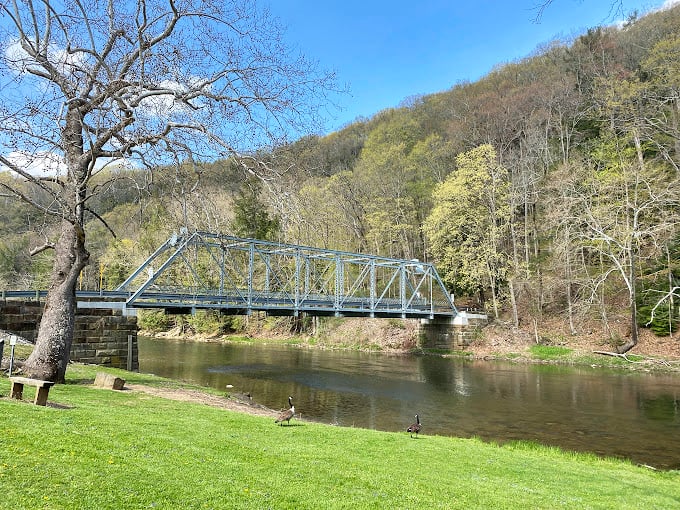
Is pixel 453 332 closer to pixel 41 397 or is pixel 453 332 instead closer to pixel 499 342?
pixel 499 342

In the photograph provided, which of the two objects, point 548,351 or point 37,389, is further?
point 548,351

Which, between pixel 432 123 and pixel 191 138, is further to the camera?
pixel 432 123

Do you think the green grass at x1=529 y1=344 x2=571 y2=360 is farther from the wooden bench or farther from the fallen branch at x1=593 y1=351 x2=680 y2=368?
the wooden bench

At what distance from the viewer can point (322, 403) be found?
17734mm

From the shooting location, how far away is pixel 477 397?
757 inches

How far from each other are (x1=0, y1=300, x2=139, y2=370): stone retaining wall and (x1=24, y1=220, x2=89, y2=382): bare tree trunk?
23.8 ft

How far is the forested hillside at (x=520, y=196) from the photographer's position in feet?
39.9

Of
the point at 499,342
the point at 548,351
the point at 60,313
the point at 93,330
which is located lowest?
the point at 548,351

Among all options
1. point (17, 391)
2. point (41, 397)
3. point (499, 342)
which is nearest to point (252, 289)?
point (499, 342)

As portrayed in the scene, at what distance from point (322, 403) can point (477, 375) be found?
11.3 meters

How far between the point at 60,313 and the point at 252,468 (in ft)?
26.0

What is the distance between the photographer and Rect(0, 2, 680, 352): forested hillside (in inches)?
478

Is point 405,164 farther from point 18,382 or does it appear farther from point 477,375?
point 18,382

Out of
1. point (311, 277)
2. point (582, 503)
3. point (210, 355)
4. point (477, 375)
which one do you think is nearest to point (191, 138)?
point (582, 503)
